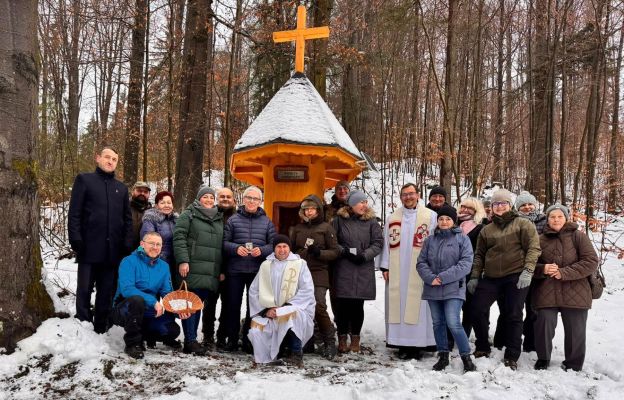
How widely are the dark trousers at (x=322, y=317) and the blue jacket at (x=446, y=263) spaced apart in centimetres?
104

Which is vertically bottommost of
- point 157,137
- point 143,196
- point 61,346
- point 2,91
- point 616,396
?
point 616,396

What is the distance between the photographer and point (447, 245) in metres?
4.41

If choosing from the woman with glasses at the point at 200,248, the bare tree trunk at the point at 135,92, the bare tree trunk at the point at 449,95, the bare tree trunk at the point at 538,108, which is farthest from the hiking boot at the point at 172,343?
the bare tree trunk at the point at 538,108

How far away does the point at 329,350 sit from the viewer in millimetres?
4559

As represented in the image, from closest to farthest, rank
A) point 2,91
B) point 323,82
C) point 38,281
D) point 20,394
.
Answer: point 20,394, point 2,91, point 38,281, point 323,82

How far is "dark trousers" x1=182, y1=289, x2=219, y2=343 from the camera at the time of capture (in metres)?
4.35

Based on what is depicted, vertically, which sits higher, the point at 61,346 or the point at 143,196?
the point at 143,196

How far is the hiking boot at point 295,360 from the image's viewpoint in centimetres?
417

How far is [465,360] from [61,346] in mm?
3478

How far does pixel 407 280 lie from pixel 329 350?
117cm

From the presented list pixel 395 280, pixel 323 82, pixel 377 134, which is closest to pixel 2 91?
pixel 395 280

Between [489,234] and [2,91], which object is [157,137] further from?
[489,234]

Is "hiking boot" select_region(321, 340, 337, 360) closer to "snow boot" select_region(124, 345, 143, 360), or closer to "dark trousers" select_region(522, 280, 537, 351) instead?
"snow boot" select_region(124, 345, 143, 360)

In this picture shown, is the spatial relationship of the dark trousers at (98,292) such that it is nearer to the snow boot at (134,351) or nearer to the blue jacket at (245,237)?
the snow boot at (134,351)
